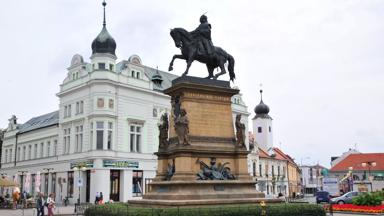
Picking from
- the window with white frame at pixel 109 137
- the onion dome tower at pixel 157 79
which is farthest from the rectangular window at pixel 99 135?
the onion dome tower at pixel 157 79

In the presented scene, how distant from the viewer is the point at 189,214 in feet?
52.1

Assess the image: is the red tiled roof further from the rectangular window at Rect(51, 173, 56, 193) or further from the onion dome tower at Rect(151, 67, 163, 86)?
the rectangular window at Rect(51, 173, 56, 193)

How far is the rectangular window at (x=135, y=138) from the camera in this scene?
173 ft

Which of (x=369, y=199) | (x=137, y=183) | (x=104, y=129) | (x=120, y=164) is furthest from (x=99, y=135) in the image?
(x=369, y=199)

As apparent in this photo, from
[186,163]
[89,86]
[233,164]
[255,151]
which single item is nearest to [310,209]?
[233,164]

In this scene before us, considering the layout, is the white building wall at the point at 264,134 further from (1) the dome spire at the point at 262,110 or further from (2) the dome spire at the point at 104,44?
(2) the dome spire at the point at 104,44

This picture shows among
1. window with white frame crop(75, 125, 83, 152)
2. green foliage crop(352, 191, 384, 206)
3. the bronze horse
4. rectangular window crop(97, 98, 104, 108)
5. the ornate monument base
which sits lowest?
green foliage crop(352, 191, 384, 206)

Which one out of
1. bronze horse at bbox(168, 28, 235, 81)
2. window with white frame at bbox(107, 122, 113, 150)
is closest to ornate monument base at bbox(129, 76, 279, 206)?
bronze horse at bbox(168, 28, 235, 81)

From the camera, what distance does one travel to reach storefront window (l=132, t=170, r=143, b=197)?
52.5m

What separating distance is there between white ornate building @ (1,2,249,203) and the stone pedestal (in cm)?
2944

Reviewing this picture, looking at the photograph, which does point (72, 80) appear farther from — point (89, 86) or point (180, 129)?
point (180, 129)

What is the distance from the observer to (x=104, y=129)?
49.7 m

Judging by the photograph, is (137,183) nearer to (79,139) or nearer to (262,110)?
(79,139)

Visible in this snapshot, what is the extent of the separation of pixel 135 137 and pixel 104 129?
462 centimetres
